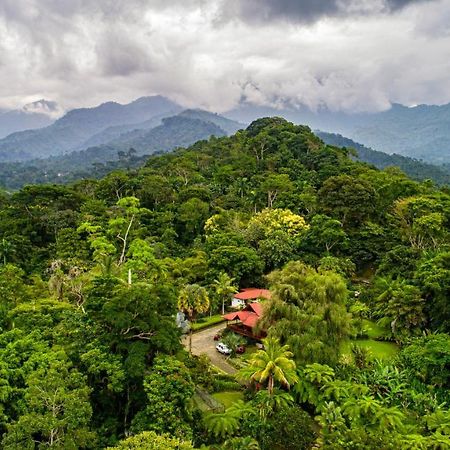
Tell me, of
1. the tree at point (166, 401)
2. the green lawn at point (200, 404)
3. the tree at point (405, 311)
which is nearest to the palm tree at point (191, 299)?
the green lawn at point (200, 404)

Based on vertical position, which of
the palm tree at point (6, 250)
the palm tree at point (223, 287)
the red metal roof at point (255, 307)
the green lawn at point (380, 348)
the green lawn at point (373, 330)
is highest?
the palm tree at point (6, 250)

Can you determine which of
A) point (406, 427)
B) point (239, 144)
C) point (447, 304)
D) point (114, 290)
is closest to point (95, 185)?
point (239, 144)

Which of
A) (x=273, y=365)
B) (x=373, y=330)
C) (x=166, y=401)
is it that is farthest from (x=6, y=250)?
(x=373, y=330)

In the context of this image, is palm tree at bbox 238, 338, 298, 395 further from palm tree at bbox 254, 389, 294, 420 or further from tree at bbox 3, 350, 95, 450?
tree at bbox 3, 350, 95, 450

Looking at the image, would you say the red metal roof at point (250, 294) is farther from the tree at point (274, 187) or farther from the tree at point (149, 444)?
the tree at point (149, 444)

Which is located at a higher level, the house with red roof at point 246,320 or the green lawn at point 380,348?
the house with red roof at point 246,320

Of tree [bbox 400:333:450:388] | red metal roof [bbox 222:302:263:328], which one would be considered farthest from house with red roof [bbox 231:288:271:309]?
tree [bbox 400:333:450:388]

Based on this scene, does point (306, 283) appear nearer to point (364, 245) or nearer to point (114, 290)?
point (114, 290)
